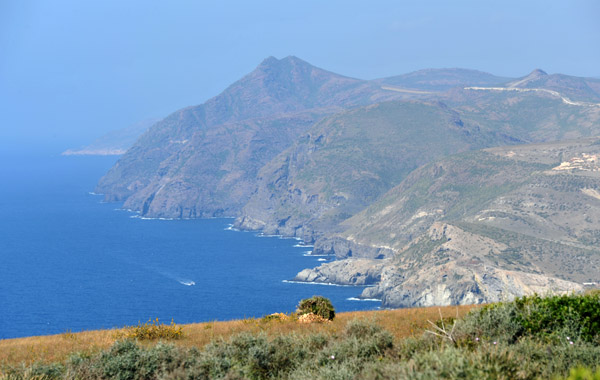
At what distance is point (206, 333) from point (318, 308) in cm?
540

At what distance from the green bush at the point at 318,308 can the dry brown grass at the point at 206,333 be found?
45 centimetres

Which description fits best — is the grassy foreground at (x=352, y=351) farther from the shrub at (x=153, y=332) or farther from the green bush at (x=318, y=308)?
the green bush at (x=318, y=308)

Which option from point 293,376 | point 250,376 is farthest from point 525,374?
→ point 250,376

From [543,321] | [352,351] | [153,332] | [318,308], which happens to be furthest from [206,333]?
[543,321]

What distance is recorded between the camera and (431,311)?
27.9 metres

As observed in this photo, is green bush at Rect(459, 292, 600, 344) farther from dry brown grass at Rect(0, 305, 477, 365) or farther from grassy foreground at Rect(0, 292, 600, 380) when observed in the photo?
dry brown grass at Rect(0, 305, 477, 365)

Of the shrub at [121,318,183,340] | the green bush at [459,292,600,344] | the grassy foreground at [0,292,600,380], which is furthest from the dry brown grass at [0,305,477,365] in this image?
the green bush at [459,292,600,344]

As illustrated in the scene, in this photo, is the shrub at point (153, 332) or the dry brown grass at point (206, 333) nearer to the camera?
the dry brown grass at point (206, 333)

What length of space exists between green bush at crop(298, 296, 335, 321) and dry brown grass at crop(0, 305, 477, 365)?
45 centimetres

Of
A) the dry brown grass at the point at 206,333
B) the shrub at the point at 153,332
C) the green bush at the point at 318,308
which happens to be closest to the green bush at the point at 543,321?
the dry brown grass at the point at 206,333

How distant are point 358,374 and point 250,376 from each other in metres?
3.70

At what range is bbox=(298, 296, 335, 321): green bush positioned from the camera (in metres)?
27.9

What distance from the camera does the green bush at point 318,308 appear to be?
1097 inches

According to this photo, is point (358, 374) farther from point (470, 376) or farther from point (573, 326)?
point (573, 326)
